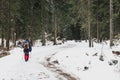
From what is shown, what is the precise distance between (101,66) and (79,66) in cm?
Result: 199

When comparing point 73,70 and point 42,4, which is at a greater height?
point 42,4

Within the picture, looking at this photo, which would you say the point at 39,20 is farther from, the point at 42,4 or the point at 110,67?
the point at 110,67

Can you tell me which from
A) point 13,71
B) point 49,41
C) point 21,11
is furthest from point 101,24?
point 13,71

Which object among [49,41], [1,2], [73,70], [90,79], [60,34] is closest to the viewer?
[90,79]

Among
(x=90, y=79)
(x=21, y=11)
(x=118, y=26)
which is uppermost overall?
(x=21, y=11)

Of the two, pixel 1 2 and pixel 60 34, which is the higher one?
pixel 1 2

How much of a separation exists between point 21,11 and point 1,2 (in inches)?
411

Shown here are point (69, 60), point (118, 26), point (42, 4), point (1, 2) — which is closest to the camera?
point (69, 60)

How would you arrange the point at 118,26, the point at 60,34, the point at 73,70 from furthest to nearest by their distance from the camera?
the point at 60,34
the point at 118,26
the point at 73,70

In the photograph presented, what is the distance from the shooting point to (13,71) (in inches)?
639

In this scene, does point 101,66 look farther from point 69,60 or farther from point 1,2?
point 1,2

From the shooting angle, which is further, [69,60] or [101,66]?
[69,60]

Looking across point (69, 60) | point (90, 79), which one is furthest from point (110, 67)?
point (69, 60)

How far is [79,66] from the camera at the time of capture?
1811cm
